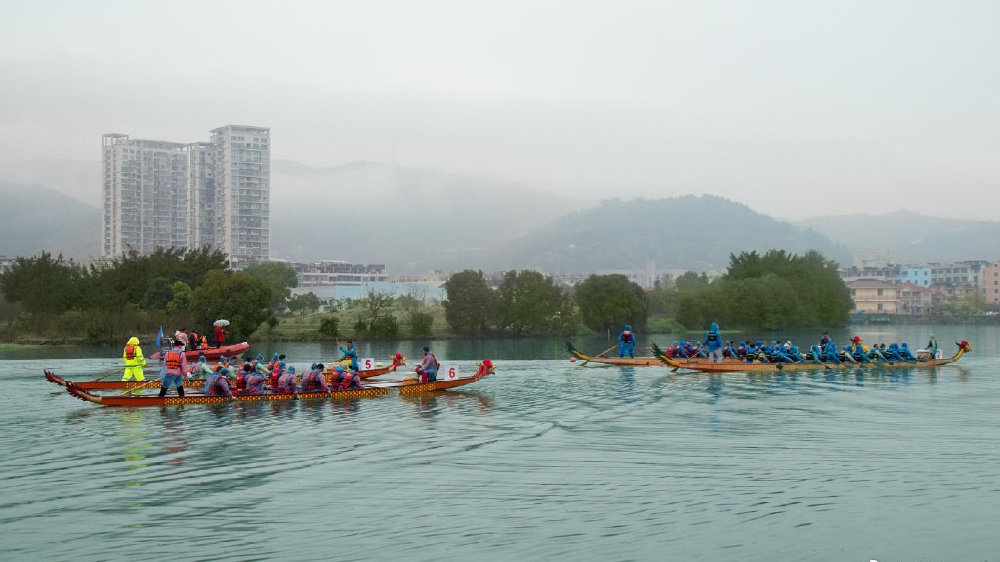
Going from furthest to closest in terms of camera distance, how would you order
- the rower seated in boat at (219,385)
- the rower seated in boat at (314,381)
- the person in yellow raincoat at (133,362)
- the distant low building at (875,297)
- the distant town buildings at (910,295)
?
1. the distant town buildings at (910,295)
2. the distant low building at (875,297)
3. the person in yellow raincoat at (133,362)
4. the rower seated in boat at (314,381)
5. the rower seated in boat at (219,385)

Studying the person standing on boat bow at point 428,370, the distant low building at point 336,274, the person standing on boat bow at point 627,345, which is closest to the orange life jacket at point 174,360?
the person standing on boat bow at point 428,370

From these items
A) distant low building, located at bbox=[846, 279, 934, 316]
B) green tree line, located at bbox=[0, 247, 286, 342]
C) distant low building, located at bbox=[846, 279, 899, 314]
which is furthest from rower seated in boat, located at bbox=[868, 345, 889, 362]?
distant low building, located at bbox=[846, 279, 899, 314]

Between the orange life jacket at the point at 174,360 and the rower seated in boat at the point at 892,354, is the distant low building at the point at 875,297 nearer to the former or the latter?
the rower seated in boat at the point at 892,354

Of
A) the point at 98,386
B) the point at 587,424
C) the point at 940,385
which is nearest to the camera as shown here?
the point at 587,424

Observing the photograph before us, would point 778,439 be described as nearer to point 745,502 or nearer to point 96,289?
point 745,502

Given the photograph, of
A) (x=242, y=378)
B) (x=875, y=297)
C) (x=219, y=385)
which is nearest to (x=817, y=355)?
(x=242, y=378)

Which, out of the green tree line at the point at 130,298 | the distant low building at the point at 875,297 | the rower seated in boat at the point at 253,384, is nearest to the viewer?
the rower seated in boat at the point at 253,384

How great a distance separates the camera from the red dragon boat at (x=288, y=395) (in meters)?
24.1

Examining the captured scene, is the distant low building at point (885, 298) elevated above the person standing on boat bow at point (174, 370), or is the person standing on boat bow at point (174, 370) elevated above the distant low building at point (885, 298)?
the distant low building at point (885, 298)

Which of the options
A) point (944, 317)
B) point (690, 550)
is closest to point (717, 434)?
point (690, 550)

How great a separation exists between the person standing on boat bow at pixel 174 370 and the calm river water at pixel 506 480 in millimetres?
964

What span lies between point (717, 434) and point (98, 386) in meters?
21.2

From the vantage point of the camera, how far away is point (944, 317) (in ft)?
461

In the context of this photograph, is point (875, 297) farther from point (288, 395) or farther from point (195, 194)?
point (288, 395)
